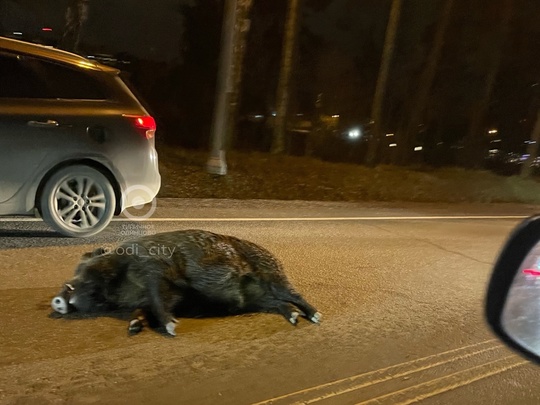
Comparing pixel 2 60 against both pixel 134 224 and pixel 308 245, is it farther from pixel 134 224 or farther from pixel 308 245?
pixel 308 245

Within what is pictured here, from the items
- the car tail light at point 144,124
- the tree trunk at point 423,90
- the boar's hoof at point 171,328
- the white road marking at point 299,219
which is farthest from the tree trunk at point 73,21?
the tree trunk at point 423,90

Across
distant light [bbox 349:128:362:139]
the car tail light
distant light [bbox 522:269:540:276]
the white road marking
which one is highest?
distant light [bbox 349:128:362:139]

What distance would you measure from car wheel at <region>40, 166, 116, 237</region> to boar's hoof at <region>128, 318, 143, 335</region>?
9.60 ft

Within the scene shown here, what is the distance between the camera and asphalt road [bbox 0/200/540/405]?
4.12m

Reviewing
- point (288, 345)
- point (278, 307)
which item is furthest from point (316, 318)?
point (288, 345)

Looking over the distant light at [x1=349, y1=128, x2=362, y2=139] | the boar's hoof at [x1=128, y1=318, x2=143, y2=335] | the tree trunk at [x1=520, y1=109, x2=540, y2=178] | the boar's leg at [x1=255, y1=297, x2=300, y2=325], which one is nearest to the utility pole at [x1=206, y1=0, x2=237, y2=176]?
the boar's leg at [x1=255, y1=297, x2=300, y2=325]

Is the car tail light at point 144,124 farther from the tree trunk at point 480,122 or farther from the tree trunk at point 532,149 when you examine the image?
the tree trunk at point 480,122

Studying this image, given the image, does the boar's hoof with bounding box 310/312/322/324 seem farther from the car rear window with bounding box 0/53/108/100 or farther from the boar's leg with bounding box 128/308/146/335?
the car rear window with bounding box 0/53/108/100

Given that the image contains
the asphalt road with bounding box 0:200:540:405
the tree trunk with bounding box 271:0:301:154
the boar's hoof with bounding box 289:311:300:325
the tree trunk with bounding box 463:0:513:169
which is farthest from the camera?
the tree trunk with bounding box 463:0:513:169

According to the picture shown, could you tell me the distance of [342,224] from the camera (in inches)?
421

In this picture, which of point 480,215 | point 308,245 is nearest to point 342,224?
point 308,245

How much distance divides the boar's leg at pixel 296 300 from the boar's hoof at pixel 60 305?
1.64 metres

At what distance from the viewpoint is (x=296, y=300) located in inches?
217

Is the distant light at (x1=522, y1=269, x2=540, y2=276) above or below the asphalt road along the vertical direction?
above
